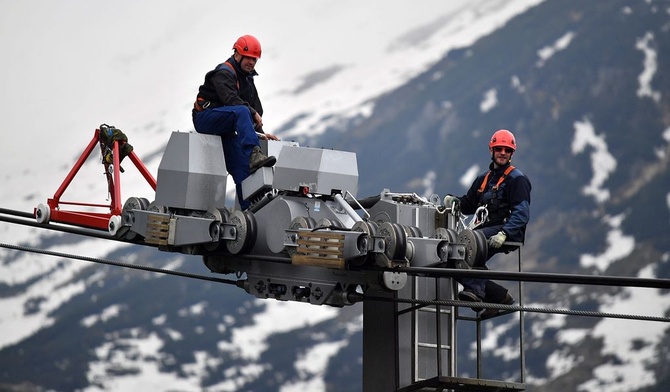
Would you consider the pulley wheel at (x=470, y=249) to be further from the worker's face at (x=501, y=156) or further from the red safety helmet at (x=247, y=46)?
the red safety helmet at (x=247, y=46)

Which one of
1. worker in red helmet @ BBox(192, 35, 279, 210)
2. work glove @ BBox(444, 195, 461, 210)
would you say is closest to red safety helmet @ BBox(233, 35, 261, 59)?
worker in red helmet @ BBox(192, 35, 279, 210)

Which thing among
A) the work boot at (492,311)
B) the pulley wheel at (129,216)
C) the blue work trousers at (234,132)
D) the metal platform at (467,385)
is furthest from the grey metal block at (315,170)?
the metal platform at (467,385)

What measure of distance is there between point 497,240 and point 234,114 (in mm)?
3755

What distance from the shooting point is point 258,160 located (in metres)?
16.0

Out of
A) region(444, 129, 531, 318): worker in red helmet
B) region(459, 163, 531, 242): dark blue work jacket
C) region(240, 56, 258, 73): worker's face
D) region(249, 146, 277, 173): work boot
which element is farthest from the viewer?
region(240, 56, 258, 73): worker's face

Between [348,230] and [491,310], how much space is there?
8.09ft

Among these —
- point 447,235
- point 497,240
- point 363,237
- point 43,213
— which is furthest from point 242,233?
point 43,213

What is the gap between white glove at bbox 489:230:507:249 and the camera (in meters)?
15.5

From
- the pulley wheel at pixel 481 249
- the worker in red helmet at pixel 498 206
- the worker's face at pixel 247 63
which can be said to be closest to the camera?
the pulley wheel at pixel 481 249

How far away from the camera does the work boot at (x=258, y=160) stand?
1591 cm

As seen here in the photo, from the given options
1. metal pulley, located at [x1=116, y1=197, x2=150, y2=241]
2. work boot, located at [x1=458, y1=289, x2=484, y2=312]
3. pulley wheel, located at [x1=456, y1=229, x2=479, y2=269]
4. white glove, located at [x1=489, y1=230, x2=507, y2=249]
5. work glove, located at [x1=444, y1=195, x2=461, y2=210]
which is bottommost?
work boot, located at [x1=458, y1=289, x2=484, y2=312]

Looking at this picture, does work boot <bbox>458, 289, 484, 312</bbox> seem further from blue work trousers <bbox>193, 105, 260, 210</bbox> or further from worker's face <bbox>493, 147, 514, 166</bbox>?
blue work trousers <bbox>193, 105, 260, 210</bbox>

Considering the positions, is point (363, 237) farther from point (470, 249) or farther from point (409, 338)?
point (409, 338)

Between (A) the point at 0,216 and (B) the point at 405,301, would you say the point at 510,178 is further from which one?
(A) the point at 0,216
